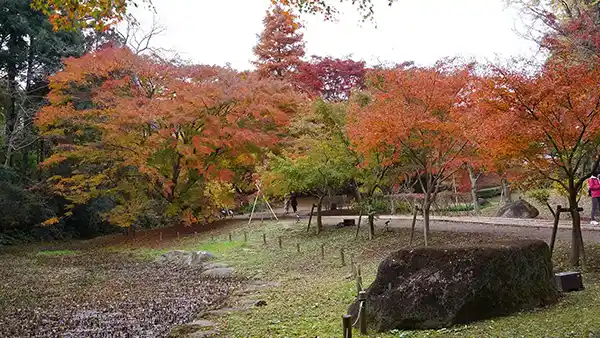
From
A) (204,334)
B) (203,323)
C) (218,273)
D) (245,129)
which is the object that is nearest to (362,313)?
(204,334)

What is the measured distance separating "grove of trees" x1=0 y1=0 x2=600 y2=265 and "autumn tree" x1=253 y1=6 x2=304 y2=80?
65 cm

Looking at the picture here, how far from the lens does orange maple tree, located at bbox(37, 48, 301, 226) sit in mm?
20172

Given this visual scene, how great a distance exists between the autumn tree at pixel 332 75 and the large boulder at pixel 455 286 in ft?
84.6

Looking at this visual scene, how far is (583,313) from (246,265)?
370 inches

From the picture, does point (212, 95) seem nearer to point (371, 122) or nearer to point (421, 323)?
point (371, 122)

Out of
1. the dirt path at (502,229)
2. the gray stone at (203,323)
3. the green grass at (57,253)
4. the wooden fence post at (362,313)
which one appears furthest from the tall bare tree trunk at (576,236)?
the green grass at (57,253)

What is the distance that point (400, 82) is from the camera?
12.7 m

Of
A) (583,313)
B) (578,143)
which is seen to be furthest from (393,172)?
(583,313)

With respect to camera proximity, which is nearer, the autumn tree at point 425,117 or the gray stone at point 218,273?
the autumn tree at point 425,117

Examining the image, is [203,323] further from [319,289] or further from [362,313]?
[362,313]

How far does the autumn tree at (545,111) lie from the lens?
839 centimetres

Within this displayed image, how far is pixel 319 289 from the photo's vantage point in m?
9.56

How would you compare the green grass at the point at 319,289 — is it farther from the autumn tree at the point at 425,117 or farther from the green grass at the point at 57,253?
the green grass at the point at 57,253

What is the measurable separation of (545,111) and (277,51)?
981 inches
